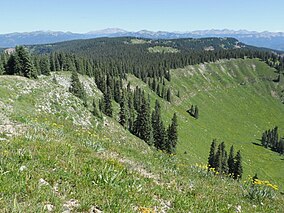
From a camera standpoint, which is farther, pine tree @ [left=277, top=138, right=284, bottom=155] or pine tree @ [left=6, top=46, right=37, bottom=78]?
pine tree @ [left=277, top=138, right=284, bottom=155]

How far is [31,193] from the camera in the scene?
23.4ft

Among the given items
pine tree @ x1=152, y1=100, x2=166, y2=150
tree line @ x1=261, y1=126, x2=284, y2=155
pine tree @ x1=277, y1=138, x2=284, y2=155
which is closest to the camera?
pine tree @ x1=152, y1=100, x2=166, y2=150

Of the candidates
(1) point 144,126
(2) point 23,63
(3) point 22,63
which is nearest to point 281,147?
(1) point 144,126

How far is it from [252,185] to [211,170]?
251 cm

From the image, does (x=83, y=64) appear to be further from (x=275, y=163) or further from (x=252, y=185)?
(x=252, y=185)


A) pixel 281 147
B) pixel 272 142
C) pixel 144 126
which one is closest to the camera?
pixel 144 126

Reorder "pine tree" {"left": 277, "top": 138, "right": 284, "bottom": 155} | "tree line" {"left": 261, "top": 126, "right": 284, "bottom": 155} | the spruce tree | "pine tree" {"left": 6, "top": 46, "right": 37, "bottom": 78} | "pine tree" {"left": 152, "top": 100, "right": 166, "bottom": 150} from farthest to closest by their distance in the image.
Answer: "tree line" {"left": 261, "top": 126, "right": 284, "bottom": 155}
"pine tree" {"left": 277, "top": 138, "right": 284, "bottom": 155}
"pine tree" {"left": 152, "top": 100, "right": 166, "bottom": 150}
"pine tree" {"left": 6, "top": 46, "right": 37, "bottom": 78}
the spruce tree

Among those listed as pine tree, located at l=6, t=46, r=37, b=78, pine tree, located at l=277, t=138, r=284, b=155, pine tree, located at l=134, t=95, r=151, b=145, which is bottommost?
pine tree, located at l=277, t=138, r=284, b=155

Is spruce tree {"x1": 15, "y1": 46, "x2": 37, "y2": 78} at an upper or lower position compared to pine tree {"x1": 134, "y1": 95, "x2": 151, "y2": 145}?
upper

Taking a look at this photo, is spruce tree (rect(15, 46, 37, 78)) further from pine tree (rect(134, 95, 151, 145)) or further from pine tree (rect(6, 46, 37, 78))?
pine tree (rect(134, 95, 151, 145))

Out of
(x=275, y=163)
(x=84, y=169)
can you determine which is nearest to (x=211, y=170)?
(x=84, y=169)

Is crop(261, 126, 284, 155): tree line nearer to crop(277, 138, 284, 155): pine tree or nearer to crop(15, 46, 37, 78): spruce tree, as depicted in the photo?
crop(277, 138, 284, 155): pine tree

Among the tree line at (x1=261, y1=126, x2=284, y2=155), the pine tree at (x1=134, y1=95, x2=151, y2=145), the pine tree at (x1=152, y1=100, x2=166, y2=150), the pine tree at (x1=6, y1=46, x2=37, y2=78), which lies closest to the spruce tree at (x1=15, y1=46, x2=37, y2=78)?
the pine tree at (x1=6, y1=46, x2=37, y2=78)

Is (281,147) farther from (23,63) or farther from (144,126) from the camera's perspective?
(23,63)
